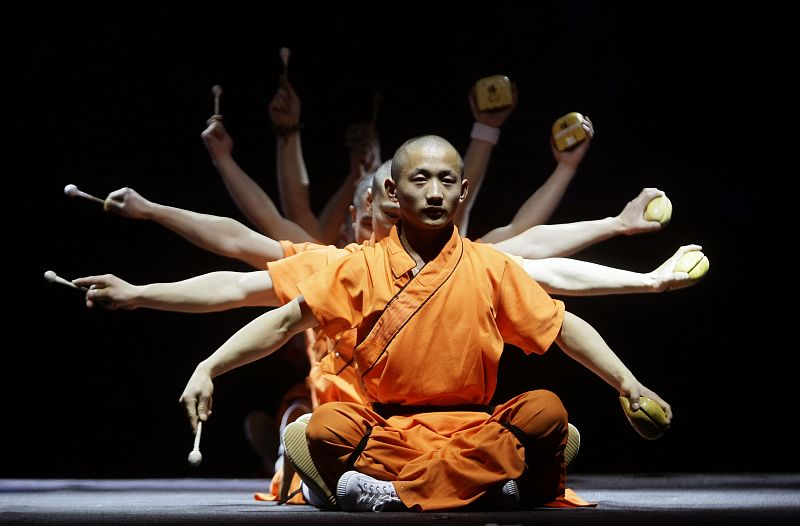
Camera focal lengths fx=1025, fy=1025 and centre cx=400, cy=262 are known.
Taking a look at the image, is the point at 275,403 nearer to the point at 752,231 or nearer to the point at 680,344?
the point at 680,344

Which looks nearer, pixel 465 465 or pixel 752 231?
pixel 465 465

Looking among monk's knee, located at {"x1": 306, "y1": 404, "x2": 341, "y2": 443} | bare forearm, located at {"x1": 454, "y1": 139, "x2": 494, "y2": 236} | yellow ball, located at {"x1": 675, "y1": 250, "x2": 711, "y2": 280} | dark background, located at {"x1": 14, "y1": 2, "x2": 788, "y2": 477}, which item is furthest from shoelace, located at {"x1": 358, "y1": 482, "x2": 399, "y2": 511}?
dark background, located at {"x1": 14, "y1": 2, "x2": 788, "y2": 477}

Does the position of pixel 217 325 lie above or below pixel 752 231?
below

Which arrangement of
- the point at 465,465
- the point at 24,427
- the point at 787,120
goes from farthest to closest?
the point at 24,427
the point at 787,120
the point at 465,465

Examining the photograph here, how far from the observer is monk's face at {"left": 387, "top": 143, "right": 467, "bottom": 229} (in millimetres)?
1818

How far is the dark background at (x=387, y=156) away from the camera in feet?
9.66

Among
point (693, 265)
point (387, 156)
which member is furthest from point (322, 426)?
point (387, 156)

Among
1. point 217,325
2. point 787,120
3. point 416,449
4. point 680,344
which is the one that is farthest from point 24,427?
point 787,120

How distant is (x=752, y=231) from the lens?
3.03 meters

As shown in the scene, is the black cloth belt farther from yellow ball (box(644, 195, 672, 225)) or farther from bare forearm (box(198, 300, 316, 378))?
yellow ball (box(644, 195, 672, 225))

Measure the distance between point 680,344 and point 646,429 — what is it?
55.1 inches

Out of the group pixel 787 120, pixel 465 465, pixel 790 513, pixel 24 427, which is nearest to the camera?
pixel 790 513

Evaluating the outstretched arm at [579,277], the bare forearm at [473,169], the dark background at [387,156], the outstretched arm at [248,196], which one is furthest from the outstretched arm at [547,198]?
the outstretched arm at [248,196]

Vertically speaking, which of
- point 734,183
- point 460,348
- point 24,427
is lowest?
point 24,427
